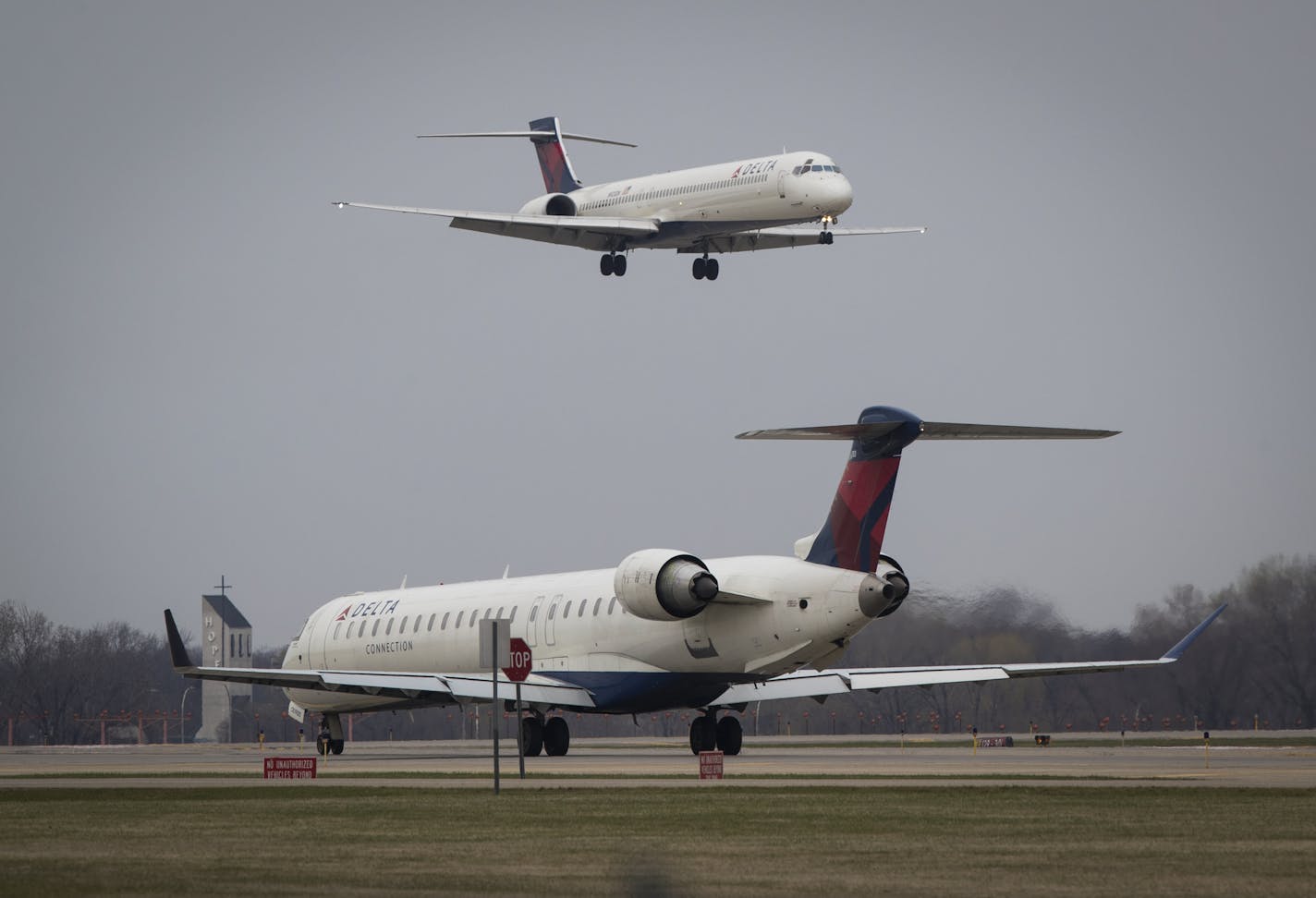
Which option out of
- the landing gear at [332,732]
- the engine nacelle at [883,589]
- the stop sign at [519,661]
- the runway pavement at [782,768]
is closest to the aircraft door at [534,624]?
the runway pavement at [782,768]

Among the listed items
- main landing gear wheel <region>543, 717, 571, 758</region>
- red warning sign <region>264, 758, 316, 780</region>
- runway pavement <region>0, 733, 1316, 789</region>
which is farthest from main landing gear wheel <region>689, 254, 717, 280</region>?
red warning sign <region>264, 758, 316, 780</region>

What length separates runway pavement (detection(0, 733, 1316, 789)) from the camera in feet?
88.0

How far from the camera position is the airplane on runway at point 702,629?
3462 centimetres

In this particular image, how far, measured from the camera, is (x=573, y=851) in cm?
1636

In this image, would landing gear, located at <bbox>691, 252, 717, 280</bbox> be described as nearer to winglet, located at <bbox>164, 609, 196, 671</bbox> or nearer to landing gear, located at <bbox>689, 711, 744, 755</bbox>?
landing gear, located at <bbox>689, 711, 744, 755</bbox>

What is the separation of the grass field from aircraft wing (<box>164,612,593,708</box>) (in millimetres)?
11683

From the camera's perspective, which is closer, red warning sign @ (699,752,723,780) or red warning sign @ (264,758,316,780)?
red warning sign @ (699,752,723,780)

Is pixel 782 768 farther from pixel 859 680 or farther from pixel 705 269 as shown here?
pixel 705 269

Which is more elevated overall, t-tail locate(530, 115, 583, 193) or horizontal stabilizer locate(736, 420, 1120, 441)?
t-tail locate(530, 115, 583, 193)

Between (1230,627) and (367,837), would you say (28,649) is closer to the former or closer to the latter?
(1230,627)

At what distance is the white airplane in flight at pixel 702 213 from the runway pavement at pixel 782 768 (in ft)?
46.2

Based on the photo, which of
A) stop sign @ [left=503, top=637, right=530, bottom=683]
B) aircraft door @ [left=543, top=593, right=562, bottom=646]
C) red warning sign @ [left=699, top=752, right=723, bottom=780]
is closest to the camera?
stop sign @ [left=503, top=637, right=530, bottom=683]

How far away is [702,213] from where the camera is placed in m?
54.2

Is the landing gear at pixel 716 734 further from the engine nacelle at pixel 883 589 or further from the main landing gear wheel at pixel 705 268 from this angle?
the main landing gear wheel at pixel 705 268
